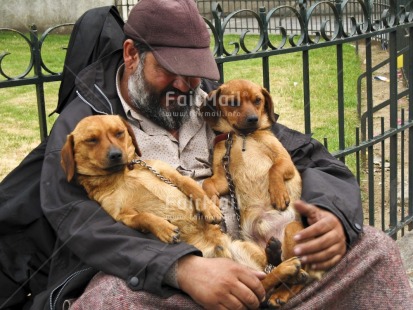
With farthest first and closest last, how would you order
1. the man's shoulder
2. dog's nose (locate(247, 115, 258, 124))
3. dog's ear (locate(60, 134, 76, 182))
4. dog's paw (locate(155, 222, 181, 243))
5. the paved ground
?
1. the paved ground
2. the man's shoulder
3. dog's nose (locate(247, 115, 258, 124))
4. dog's ear (locate(60, 134, 76, 182))
5. dog's paw (locate(155, 222, 181, 243))

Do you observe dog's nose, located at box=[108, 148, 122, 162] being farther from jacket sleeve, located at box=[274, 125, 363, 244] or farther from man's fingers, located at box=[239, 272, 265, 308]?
jacket sleeve, located at box=[274, 125, 363, 244]

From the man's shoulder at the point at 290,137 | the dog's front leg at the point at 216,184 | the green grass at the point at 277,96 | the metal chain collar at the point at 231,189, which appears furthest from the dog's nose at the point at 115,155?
the green grass at the point at 277,96

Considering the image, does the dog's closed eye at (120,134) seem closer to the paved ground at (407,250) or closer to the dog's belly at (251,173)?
the dog's belly at (251,173)

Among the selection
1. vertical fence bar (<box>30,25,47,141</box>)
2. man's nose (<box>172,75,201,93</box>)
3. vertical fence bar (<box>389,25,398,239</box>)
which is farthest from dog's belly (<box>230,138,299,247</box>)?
vertical fence bar (<box>389,25,398,239</box>)

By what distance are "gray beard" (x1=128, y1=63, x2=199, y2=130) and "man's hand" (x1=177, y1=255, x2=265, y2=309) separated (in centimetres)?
86

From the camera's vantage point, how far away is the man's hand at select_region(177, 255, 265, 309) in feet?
7.97

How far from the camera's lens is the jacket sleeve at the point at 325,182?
9.39 ft

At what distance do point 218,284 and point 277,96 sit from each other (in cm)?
781

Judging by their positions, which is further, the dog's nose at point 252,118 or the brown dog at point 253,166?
the dog's nose at point 252,118

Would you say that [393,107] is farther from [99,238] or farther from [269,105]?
[99,238]

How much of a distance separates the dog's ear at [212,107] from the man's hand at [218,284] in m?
0.98

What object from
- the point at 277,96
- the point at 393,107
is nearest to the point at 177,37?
the point at 393,107

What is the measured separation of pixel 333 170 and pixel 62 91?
1.34 meters

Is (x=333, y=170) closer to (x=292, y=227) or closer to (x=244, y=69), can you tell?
(x=292, y=227)
